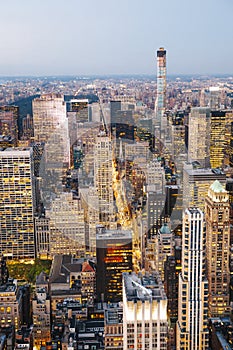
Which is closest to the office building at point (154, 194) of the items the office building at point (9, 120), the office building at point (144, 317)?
the office building at point (144, 317)

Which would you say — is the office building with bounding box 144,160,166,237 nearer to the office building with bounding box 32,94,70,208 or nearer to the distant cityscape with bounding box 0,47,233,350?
the distant cityscape with bounding box 0,47,233,350

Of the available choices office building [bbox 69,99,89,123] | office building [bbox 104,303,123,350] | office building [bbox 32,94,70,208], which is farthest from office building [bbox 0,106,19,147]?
office building [bbox 104,303,123,350]

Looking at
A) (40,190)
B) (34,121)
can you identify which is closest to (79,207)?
(40,190)

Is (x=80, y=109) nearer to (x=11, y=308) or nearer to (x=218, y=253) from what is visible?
(x=218, y=253)

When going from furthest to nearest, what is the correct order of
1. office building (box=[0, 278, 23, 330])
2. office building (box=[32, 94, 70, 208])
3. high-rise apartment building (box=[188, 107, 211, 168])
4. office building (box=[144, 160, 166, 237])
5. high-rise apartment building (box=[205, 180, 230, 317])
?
high-rise apartment building (box=[188, 107, 211, 168]) → office building (box=[32, 94, 70, 208]) → office building (box=[144, 160, 166, 237]) → high-rise apartment building (box=[205, 180, 230, 317]) → office building (box=[0, 278, 23, 330])

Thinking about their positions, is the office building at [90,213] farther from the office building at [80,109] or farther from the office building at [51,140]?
the office building at [80,109]
